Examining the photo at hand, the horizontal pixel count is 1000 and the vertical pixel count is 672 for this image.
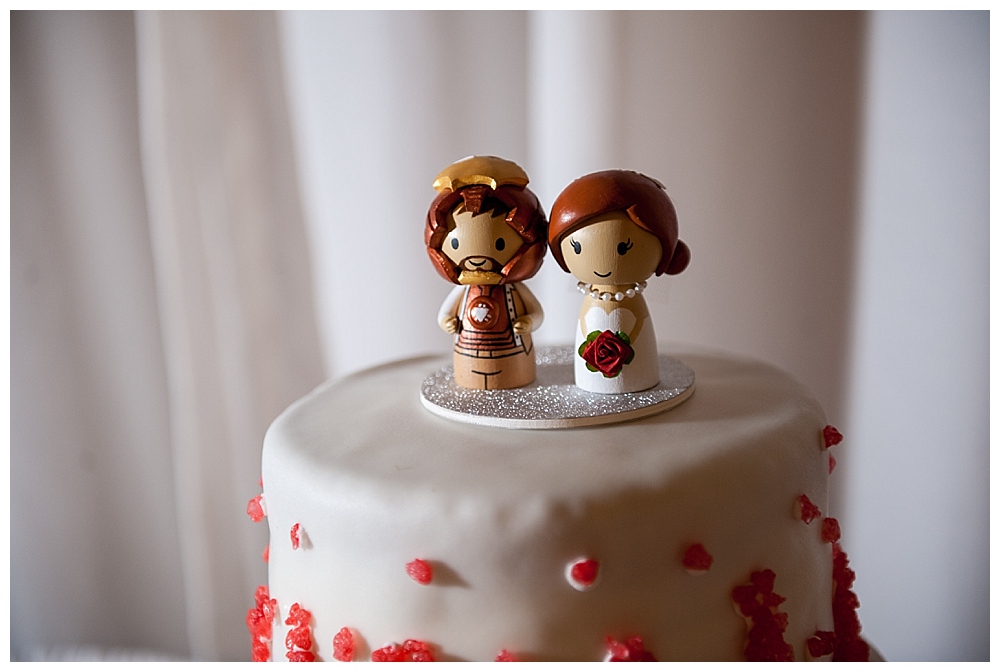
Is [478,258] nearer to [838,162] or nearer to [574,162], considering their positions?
[574,162]

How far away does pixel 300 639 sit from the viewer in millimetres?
882

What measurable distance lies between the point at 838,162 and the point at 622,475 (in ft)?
3.05

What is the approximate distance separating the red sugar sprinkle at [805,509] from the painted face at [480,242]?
437 mm

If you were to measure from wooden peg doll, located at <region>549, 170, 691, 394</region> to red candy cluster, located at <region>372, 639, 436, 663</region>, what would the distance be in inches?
14.8

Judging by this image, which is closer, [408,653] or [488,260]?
[408,653]

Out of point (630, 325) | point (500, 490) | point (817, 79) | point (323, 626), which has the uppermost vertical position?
point (817, 79)

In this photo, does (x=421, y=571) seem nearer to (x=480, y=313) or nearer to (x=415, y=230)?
(x=480, y=313)

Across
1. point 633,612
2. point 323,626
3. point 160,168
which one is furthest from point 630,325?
point 160,168

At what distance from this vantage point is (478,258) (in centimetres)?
98

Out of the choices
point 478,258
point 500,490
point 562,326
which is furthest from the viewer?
point 562,326

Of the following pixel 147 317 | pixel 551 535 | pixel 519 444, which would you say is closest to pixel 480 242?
pixel 519 444

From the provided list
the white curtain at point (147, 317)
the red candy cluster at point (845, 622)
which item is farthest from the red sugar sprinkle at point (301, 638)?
the white curtain at point (147, 317)

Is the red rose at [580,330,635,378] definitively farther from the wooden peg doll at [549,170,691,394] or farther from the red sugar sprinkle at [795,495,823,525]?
the red sugar sprinkle at [795,495,823,525]

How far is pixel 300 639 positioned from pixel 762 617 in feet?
1.64
